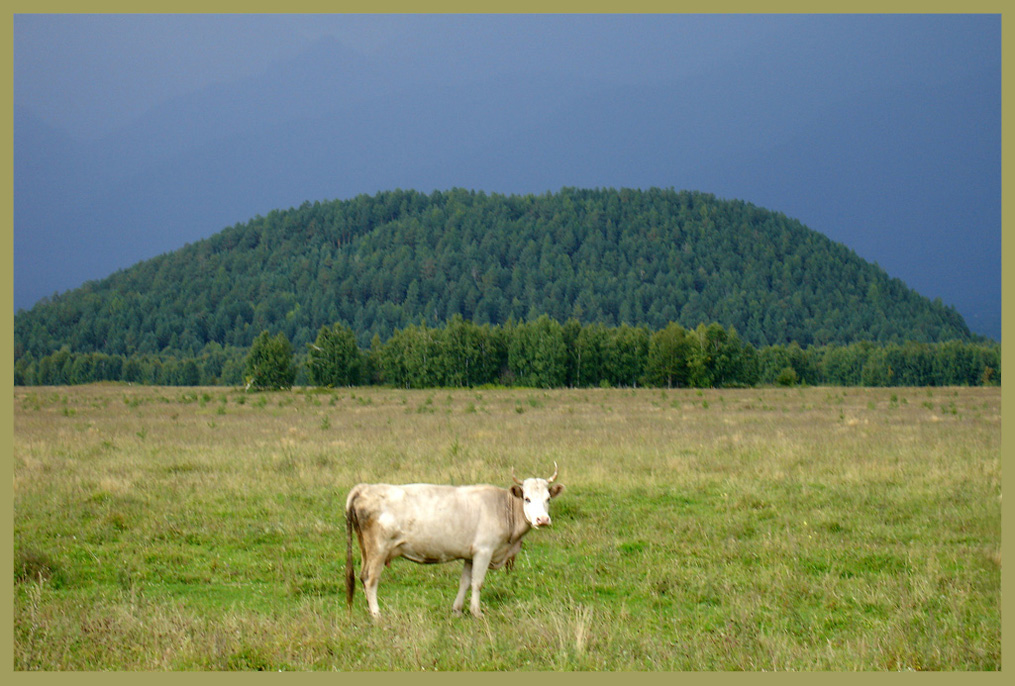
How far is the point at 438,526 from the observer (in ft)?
31.3

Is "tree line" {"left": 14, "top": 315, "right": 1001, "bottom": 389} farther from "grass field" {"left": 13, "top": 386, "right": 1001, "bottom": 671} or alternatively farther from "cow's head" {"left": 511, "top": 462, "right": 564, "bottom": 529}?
"cow's head" {"left": 511, "top": 462, "right": 564, "bottom": 529}

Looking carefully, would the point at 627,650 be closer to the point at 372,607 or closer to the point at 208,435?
the point at 372,607

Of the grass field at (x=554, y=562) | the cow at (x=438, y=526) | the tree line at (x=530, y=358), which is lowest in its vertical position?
the grass field at (x=554, y=562)

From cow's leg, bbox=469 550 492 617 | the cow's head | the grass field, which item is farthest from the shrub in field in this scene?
the cow's head

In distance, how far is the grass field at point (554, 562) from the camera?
27.0ft

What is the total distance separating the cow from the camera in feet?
31.0

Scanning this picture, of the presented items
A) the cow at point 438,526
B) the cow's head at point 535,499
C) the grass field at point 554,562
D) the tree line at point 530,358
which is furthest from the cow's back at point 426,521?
the tree line at point 530,358

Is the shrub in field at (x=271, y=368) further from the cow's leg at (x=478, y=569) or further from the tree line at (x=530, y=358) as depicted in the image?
the cow's leg at (x=478, y=569)

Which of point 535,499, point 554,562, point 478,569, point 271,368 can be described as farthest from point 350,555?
point 271,368

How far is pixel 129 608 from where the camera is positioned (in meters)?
9.43

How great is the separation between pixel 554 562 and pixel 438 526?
10.9ft

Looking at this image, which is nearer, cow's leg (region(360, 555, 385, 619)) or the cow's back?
cow's leg (region(360, 555, 385, 619))

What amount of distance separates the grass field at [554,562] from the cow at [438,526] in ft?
1.83

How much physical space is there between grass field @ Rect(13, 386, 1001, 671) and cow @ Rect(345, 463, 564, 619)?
0.56 m
